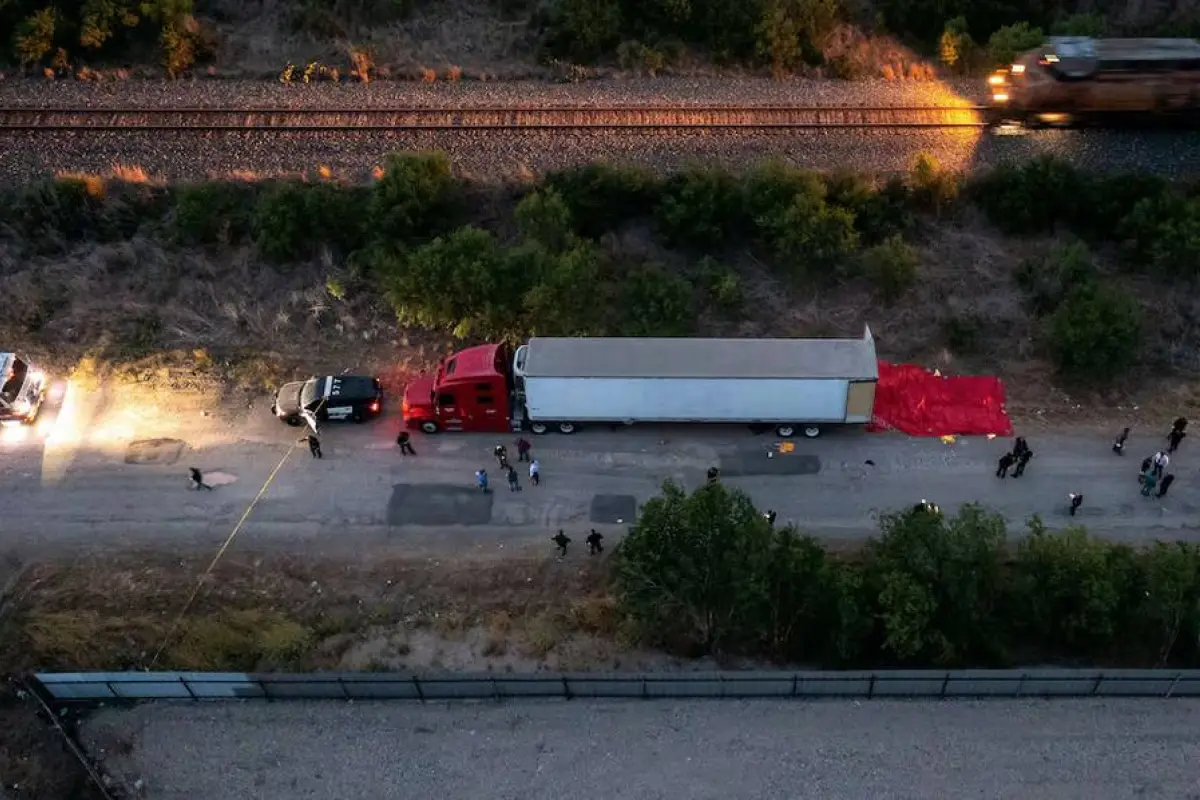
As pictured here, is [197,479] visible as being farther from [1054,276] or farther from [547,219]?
[1054,276]

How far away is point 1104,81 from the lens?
3294 centimetres

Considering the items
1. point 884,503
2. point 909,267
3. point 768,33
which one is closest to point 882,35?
point 768,33

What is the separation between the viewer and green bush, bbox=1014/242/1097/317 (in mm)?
30703

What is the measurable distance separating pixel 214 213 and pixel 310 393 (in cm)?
833

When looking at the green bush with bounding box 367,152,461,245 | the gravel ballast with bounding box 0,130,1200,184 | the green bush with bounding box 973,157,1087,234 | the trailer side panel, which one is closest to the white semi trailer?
the trailer side panel

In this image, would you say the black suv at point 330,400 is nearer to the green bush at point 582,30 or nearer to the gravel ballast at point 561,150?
the gravel ballast at point 561,150

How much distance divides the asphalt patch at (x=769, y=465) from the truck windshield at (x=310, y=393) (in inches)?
448

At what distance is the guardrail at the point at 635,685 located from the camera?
21.2m

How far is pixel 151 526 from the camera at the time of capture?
26.5 metres

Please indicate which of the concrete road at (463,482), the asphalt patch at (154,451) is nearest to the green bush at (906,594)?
the concrete road at (463,482)

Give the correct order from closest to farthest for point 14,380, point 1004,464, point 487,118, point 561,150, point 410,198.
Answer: point 1004,464, point 14,380, point 410,198, point 561,150, point 487,118

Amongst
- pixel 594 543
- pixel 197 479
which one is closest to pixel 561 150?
pixel 594 543

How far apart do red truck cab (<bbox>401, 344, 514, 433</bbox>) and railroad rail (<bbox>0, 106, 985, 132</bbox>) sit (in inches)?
399

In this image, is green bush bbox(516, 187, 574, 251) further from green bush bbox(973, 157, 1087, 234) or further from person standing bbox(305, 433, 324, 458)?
green bush bbox(973, 157, 1087, 234)
